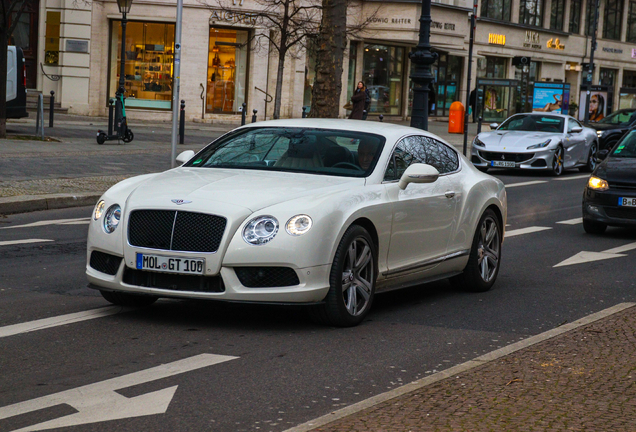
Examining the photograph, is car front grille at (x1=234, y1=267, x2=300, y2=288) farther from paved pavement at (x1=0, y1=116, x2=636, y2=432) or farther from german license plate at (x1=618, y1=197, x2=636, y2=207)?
german license plate at (x1=618, y1=197, x2=636, y2=207)

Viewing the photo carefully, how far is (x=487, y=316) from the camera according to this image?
7645 millimetres

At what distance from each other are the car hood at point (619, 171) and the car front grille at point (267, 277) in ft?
25.0

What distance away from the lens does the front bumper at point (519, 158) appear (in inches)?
880

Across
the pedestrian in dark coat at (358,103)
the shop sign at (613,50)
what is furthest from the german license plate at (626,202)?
the shop sign at (613,50)

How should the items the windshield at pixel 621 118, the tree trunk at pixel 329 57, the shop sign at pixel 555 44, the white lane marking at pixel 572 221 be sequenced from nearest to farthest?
the white lane marking at pixel 572 221 < the tree trunk at pixel 329 57 < the windshield at pixel 621 118 < the shop sign at pixel 555 44

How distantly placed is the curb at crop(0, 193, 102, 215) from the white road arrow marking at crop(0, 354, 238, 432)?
27.0ft

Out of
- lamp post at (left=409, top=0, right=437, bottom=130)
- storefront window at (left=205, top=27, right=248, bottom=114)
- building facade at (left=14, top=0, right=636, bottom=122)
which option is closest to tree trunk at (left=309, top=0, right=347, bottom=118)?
lamp post at (left=409, top=0, right=437, bottom=130)

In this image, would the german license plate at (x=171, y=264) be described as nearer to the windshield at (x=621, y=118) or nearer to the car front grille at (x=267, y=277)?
the car front grille at (x=267, y=277)

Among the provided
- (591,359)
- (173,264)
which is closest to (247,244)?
(173,264)

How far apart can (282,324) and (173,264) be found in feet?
3.03

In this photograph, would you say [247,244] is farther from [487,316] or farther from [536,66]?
[536,66]

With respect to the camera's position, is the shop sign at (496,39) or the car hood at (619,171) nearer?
the car hood at (619,171)

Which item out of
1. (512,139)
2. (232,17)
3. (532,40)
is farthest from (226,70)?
(532,40)

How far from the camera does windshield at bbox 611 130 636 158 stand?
45.4 ft
